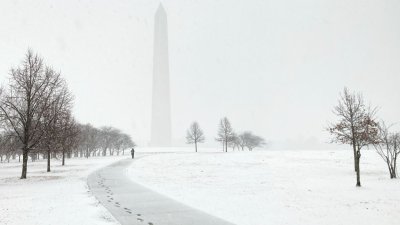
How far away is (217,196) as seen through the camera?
53.0ft

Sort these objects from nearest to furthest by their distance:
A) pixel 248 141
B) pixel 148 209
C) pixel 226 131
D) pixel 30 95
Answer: pixel 148 209 < pixel 30 95 < pixel 226 131 < pixel 248 141

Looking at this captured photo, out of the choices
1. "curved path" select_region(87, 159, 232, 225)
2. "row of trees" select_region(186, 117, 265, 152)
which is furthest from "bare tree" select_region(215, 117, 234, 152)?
"curved path" select_region(87, 159, 232, 225)

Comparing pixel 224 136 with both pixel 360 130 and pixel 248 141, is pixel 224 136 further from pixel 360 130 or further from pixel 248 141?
pixel 360 130

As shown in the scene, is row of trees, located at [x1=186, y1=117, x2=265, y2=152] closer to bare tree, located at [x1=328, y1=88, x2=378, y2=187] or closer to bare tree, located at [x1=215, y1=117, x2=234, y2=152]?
bare tree, located at [x1=215, y1=117, x2=234, y2=152]

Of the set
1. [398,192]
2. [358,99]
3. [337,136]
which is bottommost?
[398,192]

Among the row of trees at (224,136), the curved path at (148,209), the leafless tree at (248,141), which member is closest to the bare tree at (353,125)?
the curved path at (148,209)

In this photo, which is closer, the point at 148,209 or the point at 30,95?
the point at 148,209

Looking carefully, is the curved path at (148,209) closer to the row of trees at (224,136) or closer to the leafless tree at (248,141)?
the row of trees at (224,136)

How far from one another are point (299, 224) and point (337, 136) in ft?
83.8

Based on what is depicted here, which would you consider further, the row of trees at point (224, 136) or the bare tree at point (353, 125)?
the row of trees at point (224, 136)

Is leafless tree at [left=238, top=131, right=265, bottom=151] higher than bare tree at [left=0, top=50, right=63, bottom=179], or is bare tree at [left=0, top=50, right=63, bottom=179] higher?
bare tree at [left=0, top=50, right=63, bottom=179]

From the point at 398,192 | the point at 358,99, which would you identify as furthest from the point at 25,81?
the point at 358,99

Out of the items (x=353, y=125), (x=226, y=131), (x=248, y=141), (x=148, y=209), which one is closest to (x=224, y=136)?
(x=226, y=131)

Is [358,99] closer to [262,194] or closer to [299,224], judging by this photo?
[262,194]
